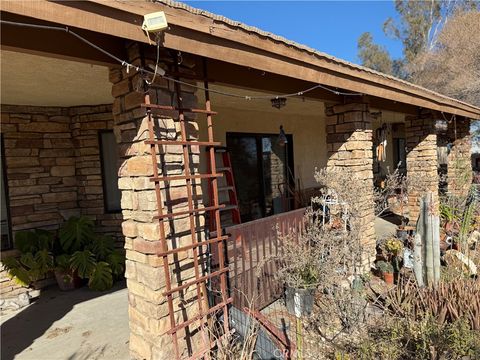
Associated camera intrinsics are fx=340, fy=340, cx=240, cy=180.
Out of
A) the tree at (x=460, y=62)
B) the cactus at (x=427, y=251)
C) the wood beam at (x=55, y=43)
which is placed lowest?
the cactus at (x=427, y=251)

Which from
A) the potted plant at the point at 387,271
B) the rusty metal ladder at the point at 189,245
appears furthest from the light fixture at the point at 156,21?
the potted plant at the point at 387,271

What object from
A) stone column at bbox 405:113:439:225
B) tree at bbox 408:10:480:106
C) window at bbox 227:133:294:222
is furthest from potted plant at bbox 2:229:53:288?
tree at bbox 408:10:480:106

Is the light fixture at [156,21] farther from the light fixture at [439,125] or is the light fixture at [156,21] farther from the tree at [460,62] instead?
the tree at [460,62]

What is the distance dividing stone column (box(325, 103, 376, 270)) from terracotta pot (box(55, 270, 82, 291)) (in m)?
3.76

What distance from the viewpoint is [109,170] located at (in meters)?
5.16

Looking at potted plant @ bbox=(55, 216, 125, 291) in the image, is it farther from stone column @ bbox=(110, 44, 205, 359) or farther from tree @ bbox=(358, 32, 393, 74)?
tree @ bbox=(358, 32, 393, 74)

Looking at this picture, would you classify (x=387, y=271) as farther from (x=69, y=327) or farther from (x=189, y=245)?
(x=69, y=327)

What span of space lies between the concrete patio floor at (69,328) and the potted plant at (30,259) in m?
0.34

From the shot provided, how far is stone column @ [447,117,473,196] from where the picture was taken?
26.7 ft

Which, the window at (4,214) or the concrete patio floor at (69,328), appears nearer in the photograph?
the concrete patio floor at (69,328)

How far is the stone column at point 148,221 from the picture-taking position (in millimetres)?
2330

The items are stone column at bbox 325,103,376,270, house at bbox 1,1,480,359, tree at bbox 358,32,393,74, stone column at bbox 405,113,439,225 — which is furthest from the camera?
tree at bbox 358,32,393,74

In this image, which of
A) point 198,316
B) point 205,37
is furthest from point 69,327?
point 205,37

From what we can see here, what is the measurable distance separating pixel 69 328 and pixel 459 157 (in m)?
9.53
